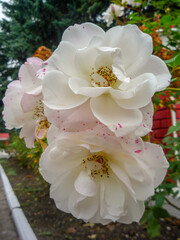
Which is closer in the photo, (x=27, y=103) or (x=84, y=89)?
(x=84, y=89)

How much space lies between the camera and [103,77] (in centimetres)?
41

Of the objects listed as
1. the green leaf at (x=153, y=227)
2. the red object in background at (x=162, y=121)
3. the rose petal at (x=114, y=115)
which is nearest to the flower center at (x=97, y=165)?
the rose petal at (x=114, y=115)

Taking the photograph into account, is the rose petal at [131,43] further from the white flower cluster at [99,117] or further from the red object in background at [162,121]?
the red object in background at [162,121]

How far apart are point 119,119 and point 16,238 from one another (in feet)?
7.88

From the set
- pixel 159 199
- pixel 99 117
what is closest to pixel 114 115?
pixel 99 117

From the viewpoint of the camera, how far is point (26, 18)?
770cm

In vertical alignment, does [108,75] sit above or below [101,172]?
above

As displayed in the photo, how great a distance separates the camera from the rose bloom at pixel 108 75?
1.10 ft

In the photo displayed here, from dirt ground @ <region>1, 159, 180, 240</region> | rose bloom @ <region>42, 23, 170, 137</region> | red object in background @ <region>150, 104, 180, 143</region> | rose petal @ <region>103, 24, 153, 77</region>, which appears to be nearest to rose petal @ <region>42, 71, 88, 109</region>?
rose bloom @ <region>42, 23, 170, 137</region>

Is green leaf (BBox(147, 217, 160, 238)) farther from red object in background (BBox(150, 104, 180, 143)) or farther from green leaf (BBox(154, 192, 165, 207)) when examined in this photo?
red object in background (BBox(150, 104, 180, 143))

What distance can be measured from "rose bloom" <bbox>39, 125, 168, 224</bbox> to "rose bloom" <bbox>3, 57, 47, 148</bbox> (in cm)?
9

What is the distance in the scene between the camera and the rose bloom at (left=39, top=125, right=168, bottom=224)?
1.22 feet

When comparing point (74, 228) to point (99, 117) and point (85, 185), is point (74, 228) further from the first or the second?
point (99, 117)

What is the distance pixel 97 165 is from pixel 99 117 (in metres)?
0.15
